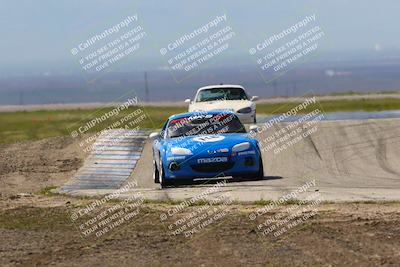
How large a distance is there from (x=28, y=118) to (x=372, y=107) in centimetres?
1984

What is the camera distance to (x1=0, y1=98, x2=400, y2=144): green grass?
3762 cm

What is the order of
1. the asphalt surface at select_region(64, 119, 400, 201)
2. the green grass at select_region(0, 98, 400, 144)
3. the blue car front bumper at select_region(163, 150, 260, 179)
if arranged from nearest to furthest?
the asphalt surface at select_region(64, 119, 400, 201), the blue car front bumper at select_region(163, 150, 260, 179), the green grass at select_region(0, 98, 400, 144)

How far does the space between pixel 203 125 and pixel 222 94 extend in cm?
975

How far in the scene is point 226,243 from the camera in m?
9.25

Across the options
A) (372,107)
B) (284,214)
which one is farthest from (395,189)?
(372,107)

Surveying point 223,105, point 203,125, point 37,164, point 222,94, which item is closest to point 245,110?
point 223,105

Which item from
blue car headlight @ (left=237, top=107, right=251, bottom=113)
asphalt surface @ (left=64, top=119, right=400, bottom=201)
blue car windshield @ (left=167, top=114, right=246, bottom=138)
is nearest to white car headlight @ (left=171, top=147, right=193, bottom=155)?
asphalt surface @ (left=64, top=119, right=400, bottom=201)

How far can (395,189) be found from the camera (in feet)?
45.1

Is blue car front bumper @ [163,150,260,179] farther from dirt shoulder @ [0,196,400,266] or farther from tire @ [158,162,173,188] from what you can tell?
dirt shoulder @ [0,196,400,266]

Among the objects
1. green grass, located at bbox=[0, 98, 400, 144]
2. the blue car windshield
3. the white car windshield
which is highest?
the blue car windshield

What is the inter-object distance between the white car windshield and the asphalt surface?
1.62m

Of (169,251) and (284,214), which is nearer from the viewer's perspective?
(169,251)

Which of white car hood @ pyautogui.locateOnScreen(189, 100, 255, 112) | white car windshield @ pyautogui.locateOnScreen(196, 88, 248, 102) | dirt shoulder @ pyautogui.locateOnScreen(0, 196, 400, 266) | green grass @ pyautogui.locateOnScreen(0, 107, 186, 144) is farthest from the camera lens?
green grass @ pyautogui.locateOnScreen(0, 107, 186, 144)

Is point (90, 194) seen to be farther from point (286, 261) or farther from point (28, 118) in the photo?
point (28, 118)
